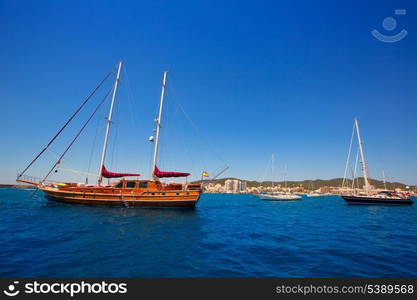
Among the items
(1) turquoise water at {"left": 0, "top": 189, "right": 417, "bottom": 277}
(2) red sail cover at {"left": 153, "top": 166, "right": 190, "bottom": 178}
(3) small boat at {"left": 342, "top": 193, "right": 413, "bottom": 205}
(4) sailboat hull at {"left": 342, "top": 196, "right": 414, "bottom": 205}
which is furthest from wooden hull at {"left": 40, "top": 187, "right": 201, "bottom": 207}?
(3) small boat at {"left": 342, "top": 193, "right": 413, "bottom": 205}

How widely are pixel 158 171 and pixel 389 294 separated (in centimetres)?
2419

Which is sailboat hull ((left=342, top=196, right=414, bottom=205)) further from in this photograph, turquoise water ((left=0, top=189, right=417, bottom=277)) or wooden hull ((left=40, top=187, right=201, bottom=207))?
wooden hull ((left=40, top=187, right=201, bottom=207))

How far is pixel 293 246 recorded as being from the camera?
11.1 metres

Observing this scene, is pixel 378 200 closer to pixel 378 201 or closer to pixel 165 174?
pixel 378 201

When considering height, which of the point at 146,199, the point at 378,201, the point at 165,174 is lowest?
the point at 146,199

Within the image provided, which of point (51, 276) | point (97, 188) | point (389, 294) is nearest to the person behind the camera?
point (389, 294)

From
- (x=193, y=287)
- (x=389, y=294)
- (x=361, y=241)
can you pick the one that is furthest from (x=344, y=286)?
(x=361, y=241)

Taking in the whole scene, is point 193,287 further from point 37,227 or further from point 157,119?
point 157,119

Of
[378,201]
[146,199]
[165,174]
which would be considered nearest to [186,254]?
[146,199]

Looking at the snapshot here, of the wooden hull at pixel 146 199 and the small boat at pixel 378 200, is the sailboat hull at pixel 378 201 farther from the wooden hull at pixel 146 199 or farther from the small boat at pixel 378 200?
the wooden hull at pixel 146 199

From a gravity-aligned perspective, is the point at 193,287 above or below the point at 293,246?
above

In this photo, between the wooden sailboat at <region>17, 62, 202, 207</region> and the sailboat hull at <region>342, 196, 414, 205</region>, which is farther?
the sailboat hull at <region>342, 196, 414, 205</region>

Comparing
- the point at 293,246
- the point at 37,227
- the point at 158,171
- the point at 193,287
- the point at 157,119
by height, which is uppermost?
the point at 157,119

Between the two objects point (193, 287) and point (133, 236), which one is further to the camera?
point (133, 236)
